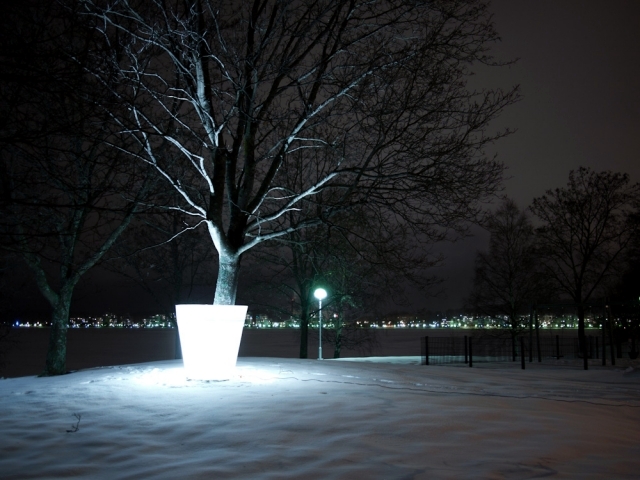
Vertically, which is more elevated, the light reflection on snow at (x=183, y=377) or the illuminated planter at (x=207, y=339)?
the illuminated planter at (x=207, y=339)

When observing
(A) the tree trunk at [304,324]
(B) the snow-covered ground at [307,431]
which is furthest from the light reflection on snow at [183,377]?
(A) the tree trunk at [304,324]

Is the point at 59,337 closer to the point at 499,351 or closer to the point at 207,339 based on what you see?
the point at 207,339

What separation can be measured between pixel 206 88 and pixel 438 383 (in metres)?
7.14

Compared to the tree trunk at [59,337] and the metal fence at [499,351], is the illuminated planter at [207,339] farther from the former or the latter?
the metal fence at [499,351]

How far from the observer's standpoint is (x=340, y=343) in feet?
78.4

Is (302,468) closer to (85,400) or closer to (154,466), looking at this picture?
(154,466)

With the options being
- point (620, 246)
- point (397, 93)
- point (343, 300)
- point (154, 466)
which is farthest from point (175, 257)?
point (620, 246)

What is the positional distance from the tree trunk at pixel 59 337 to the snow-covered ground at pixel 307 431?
3.82 meters

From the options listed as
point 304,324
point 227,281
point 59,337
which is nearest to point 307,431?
point 227,281

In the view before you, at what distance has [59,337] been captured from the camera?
39.8ft

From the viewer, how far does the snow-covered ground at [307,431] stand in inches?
170

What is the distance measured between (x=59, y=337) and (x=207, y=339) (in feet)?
17.1

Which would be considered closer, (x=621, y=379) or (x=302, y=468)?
A: (x=302, y=468)

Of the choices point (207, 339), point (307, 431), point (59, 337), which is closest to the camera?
point (307, 431)
